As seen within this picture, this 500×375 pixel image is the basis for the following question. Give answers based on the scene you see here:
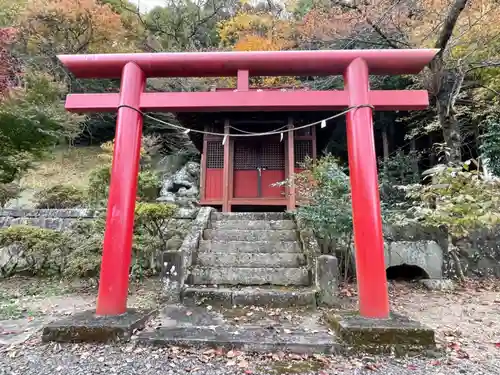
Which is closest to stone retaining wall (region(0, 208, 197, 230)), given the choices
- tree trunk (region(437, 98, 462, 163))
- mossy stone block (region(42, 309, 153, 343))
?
mossy stone block (region(42, 309, 153, 343))

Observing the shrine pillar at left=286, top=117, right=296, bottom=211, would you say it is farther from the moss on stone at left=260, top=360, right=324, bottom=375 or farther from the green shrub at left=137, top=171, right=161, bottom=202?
the moss on stone at left=260, top=360, right=324, bottom=375

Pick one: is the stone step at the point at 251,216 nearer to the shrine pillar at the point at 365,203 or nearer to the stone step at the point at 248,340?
the shrine pillar at the point at 365,203

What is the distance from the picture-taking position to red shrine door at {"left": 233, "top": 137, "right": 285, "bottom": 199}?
9883 millimetres

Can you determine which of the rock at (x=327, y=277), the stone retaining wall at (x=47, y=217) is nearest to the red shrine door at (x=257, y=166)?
the stone retaining wall at (x=47, y=217)

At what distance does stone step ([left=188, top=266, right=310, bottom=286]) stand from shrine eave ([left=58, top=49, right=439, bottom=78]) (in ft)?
9.09

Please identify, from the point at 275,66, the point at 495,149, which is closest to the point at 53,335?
the point at 275,66

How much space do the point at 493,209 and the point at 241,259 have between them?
3364 millimetres

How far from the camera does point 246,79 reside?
3.73 meters

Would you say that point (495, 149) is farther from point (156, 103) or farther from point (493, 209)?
point (156, 103)

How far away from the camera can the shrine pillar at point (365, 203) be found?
312 cm

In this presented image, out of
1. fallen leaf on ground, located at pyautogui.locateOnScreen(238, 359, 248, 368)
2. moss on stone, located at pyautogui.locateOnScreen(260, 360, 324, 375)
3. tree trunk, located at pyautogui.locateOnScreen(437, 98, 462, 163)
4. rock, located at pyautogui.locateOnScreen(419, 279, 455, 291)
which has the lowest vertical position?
moss on stone, located at pyautogui.locateOnScreen(260, 360, 324, 375)

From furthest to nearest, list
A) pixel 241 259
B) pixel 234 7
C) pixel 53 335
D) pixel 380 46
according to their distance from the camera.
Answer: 1. pixel 234 7
2. pixel 380 46
3. pixel 241 259
4. pixel 53 335

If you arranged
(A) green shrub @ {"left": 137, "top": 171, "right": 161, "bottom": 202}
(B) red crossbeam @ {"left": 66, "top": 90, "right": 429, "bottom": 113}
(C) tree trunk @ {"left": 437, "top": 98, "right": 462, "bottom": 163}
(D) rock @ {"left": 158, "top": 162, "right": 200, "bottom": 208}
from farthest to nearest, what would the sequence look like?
(D) rock @ {"left": 158, "top": 162, "right": 200, "bottom": 208}
(A) green shrub @ {"left": 137, "top": 171, "right": 161, "bottom": 202}
(C) tree trunk @ {"left": 437, "top": 98, "right": 462, "bottom": 163}
(B) red crossbeam @ {"left": 66, "top": 90, "right": 429, "bottom": 113}

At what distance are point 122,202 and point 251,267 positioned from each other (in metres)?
2.24
